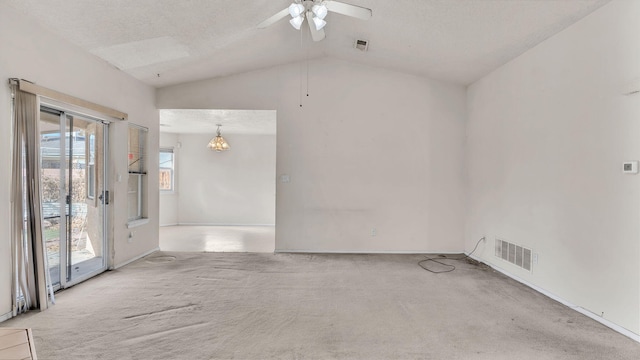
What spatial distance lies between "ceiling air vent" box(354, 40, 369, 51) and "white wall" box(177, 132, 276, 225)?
165 inches

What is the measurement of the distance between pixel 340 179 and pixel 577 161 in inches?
120

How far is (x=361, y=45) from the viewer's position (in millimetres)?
4328

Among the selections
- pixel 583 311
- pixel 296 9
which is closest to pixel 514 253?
pixel 583 311

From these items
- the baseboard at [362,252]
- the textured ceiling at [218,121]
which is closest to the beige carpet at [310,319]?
the baseboard at [362,252]

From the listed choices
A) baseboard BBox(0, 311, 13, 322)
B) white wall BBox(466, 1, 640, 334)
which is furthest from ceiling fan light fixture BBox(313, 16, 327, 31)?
baseboard BBox(0, 311, 13, 322)

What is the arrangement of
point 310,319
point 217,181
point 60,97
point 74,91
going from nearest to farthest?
point 310,319 < point 60,97 < point 74,91 < point 217,181

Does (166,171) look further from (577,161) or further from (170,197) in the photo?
(577,161)

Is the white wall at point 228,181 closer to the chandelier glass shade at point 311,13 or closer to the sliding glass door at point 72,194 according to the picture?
the sliding glass door at point 72,194

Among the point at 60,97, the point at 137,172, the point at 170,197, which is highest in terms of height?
the point at 60,97

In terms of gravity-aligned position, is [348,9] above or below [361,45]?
below

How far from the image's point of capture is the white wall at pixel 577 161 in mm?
2480

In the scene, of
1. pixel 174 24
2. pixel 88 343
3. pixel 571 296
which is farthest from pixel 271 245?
pixel 571 296

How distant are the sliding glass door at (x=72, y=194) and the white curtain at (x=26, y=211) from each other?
0.56 ft

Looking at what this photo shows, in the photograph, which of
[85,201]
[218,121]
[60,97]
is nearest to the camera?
[60,97]
